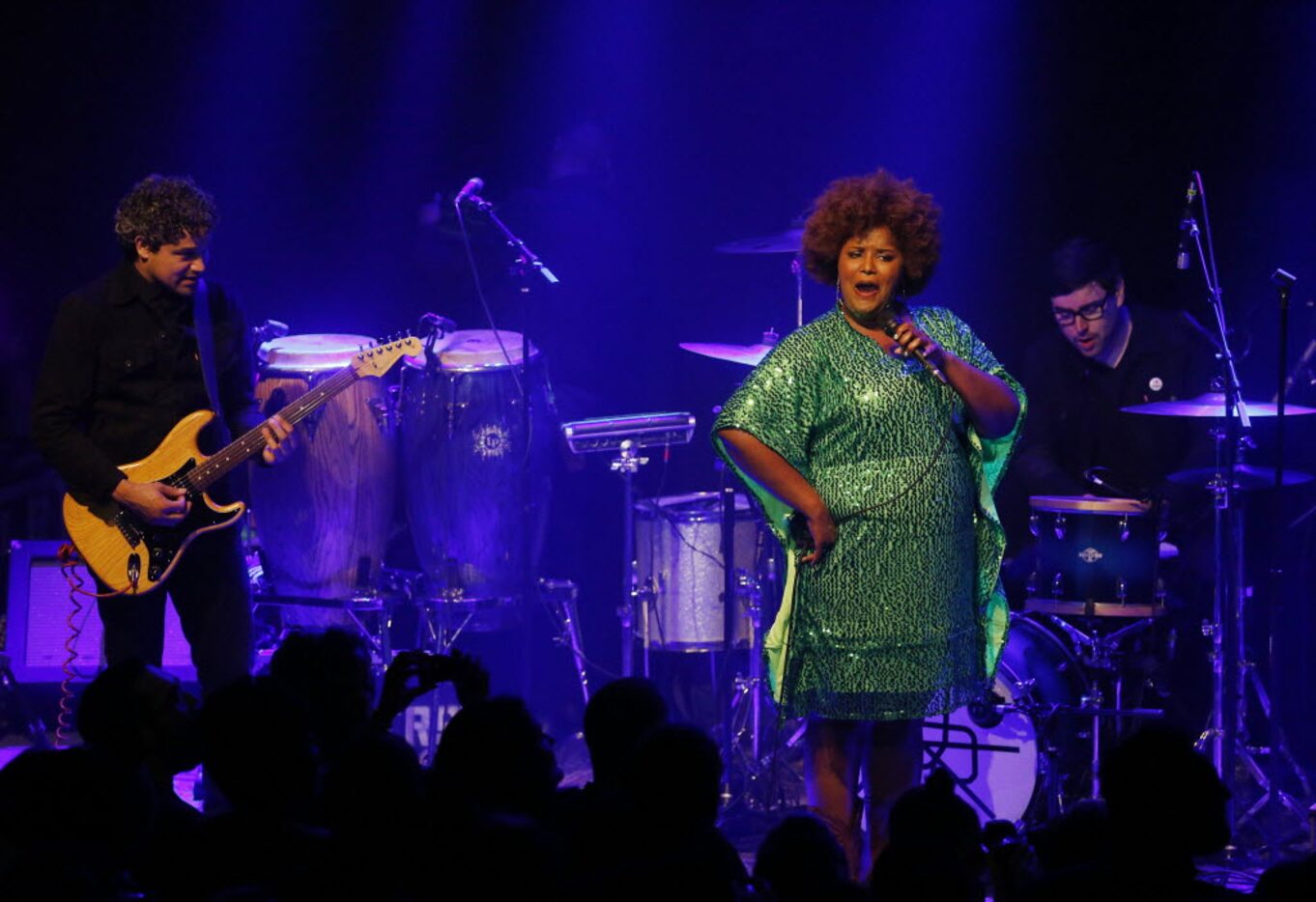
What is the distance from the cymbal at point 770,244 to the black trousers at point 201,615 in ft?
10.3

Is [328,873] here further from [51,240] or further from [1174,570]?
[51,240]

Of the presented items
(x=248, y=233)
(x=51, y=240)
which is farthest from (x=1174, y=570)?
(x=51, y=240)

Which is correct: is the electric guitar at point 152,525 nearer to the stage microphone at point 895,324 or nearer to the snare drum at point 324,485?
the snare drum at point 324,485

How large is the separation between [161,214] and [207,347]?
1.70 ft

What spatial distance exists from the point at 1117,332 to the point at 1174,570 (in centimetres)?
130

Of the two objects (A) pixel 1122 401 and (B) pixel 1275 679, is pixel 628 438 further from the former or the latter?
(B) pixel 1275 679

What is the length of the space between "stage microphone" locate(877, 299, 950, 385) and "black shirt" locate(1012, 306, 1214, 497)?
3398 millimetres

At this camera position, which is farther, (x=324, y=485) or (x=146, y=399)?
(x=324, y=485)

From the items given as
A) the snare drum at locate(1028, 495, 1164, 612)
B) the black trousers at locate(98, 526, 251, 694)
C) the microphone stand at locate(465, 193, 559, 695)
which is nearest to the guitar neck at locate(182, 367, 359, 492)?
the black trousers at locate(98, 526, 251, 694)

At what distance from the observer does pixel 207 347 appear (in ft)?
20.4

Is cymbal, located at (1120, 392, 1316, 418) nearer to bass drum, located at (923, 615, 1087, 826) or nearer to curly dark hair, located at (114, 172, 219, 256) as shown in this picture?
bass drum, located at (923, 615, 1087, 826)

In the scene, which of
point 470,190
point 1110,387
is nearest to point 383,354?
point 470,190

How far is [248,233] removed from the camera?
9.81 meters

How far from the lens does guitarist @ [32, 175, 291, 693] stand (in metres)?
6.01
